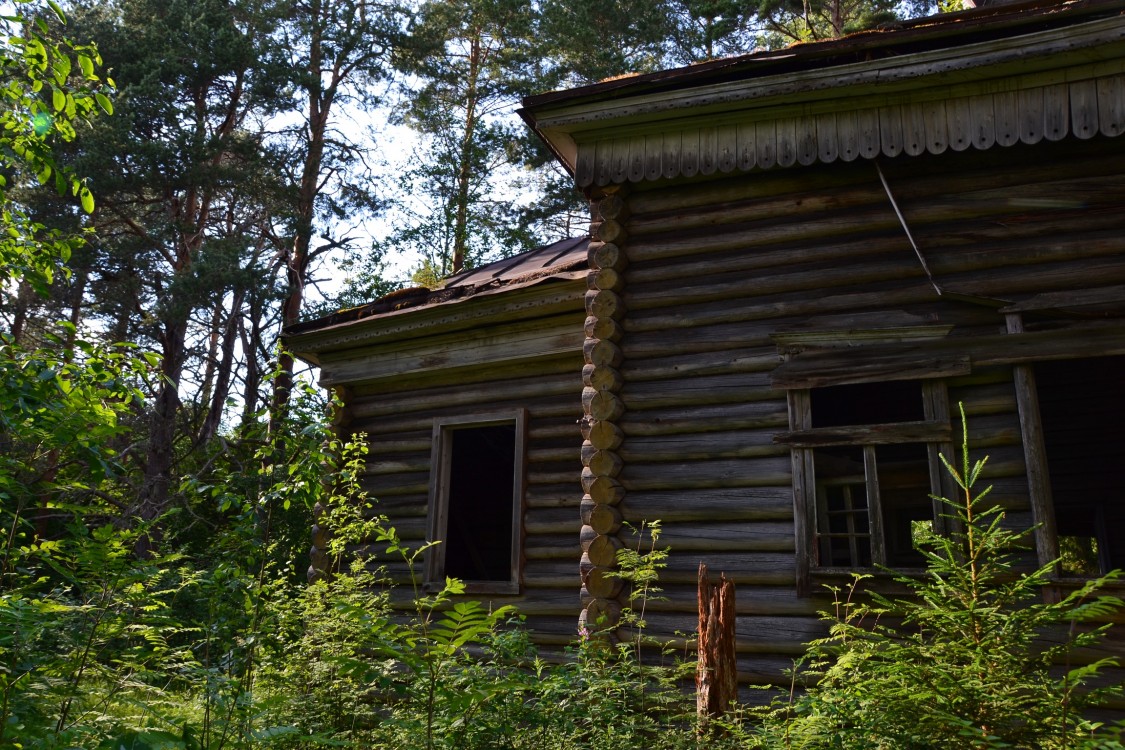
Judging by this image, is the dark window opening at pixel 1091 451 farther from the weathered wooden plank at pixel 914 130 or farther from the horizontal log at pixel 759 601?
the horizontal log at pixel 759 601

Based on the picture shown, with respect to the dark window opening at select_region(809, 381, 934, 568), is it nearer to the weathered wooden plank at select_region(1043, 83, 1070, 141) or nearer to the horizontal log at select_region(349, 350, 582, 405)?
the horizontal log at select_region(349, 350, 582, 405)

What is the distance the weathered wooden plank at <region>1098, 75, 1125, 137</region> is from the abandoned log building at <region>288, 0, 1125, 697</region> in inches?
0.7

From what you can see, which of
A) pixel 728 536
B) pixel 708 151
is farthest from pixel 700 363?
pixel 708 151

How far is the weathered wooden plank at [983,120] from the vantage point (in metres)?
6.67

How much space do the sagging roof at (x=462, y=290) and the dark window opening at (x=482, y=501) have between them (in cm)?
262

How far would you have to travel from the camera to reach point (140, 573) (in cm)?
409

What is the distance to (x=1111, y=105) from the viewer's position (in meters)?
6.37

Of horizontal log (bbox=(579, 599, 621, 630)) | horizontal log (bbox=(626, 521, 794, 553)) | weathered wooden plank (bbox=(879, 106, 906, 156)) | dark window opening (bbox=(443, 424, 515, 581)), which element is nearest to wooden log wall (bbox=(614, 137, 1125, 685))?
horizontal log (bbox=(626, 521, 794, 553))

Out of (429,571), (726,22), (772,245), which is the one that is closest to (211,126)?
(726,22)

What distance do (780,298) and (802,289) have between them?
0.19m

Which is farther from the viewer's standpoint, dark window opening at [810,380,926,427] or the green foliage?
dark window opening at [810,380,926,427]

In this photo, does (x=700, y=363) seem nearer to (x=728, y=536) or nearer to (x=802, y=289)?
(x=802, y=289)

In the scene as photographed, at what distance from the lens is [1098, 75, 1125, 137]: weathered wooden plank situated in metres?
6.33

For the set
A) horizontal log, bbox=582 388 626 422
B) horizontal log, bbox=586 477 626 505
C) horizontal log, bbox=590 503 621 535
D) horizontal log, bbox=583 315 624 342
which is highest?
horizontal log, bbox=583 315 624 342
